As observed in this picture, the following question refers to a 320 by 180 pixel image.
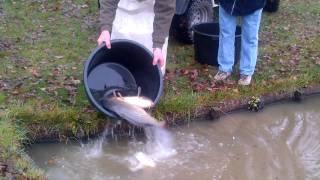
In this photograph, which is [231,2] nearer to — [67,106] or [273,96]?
[273,96]

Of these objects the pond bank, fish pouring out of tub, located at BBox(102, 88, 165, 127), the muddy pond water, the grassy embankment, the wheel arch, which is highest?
the wheel arch

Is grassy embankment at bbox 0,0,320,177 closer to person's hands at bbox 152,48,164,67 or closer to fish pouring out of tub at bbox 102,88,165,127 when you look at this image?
fish pouring out of tub at bbox 102,88,165,127

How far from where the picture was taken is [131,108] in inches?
180

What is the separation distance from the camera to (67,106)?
5328 mm

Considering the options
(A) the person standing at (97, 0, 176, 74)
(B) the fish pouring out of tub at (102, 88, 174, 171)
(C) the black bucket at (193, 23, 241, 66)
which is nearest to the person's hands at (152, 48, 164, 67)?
(A) the person standing at (97, 0, 176, 74)

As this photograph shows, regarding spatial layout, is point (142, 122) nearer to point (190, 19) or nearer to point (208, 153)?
point (208, 153)

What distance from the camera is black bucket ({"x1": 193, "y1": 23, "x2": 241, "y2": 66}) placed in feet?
21.1

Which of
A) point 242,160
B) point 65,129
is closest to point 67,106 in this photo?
point 65,129

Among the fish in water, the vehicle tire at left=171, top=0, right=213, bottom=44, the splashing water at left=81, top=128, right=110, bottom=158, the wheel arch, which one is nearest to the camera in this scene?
the fish in water

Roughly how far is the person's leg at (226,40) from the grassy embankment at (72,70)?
199 mm

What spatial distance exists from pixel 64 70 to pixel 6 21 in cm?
208

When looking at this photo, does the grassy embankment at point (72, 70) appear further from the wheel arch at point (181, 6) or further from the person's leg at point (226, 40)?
the wheel arch at point (181, 6)

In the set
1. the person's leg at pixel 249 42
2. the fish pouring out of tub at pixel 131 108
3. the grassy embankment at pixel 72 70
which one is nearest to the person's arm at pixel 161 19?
the fish pouring out of tub at pixel 131 108

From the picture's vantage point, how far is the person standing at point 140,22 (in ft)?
16.1
